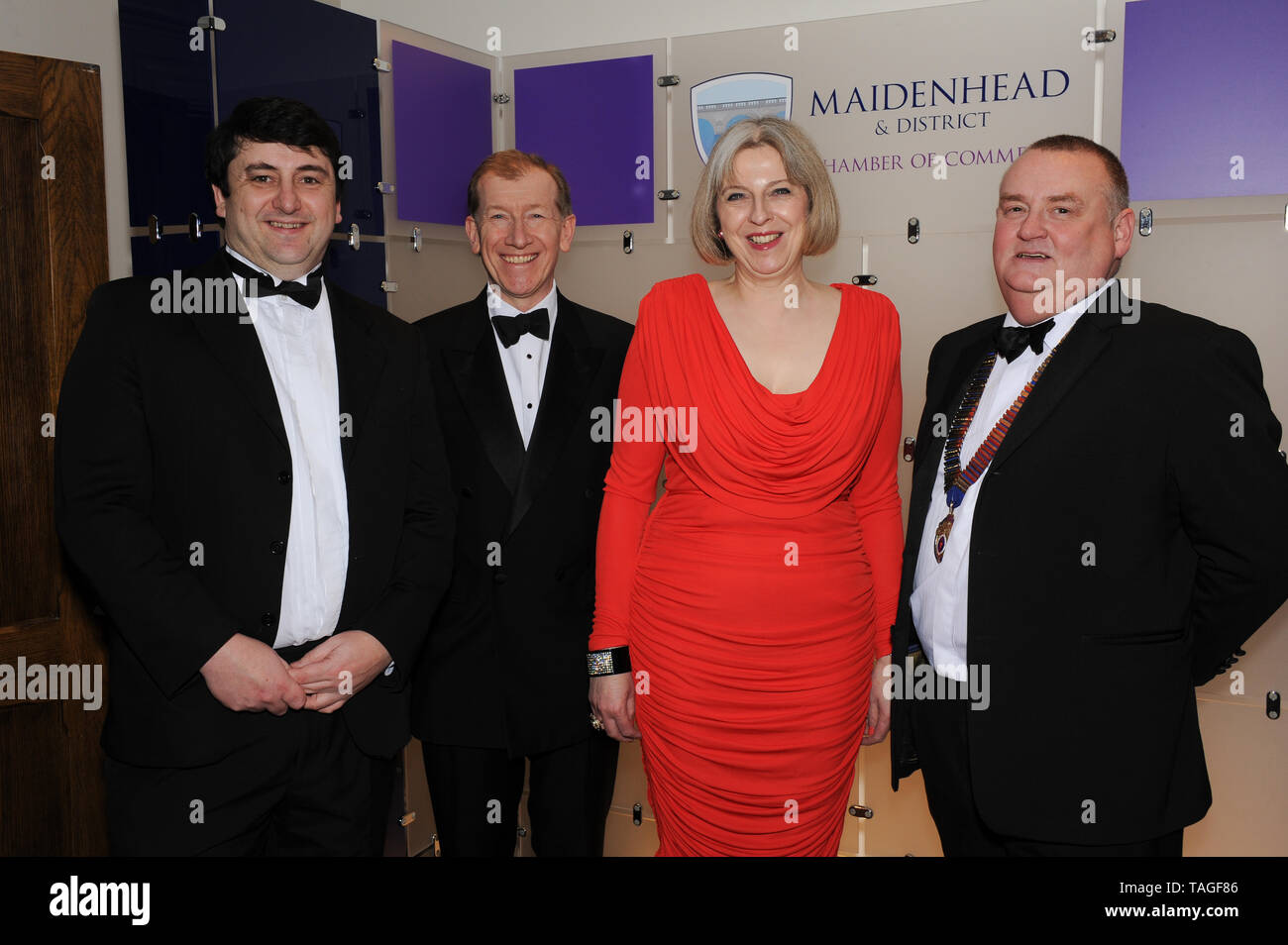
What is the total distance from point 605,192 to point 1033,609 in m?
2.55

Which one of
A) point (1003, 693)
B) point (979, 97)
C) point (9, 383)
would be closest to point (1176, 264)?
point (979, 97)

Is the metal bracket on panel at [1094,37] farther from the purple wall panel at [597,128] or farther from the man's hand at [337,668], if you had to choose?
the man's hand at [337,668]

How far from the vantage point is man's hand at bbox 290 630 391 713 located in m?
2.08

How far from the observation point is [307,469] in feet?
7.04

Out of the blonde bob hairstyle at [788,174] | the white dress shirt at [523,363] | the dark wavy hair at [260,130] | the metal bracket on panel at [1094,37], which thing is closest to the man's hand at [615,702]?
the white dress shirt at [523,363]

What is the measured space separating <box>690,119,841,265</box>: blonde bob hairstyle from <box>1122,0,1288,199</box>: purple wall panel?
1390 millimetres

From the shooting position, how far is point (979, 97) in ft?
11.0

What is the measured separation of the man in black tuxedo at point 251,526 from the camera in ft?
6.53

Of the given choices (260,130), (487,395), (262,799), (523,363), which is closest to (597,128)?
(523,363)

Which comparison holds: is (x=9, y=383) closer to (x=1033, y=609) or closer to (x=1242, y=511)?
(x=1033, y=609)

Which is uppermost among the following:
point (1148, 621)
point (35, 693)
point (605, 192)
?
point (605, 192)

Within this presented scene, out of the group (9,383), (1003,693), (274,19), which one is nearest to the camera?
(1003,693)

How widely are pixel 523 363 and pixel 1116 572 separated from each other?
1446mm

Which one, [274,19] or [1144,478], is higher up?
[274,19]
